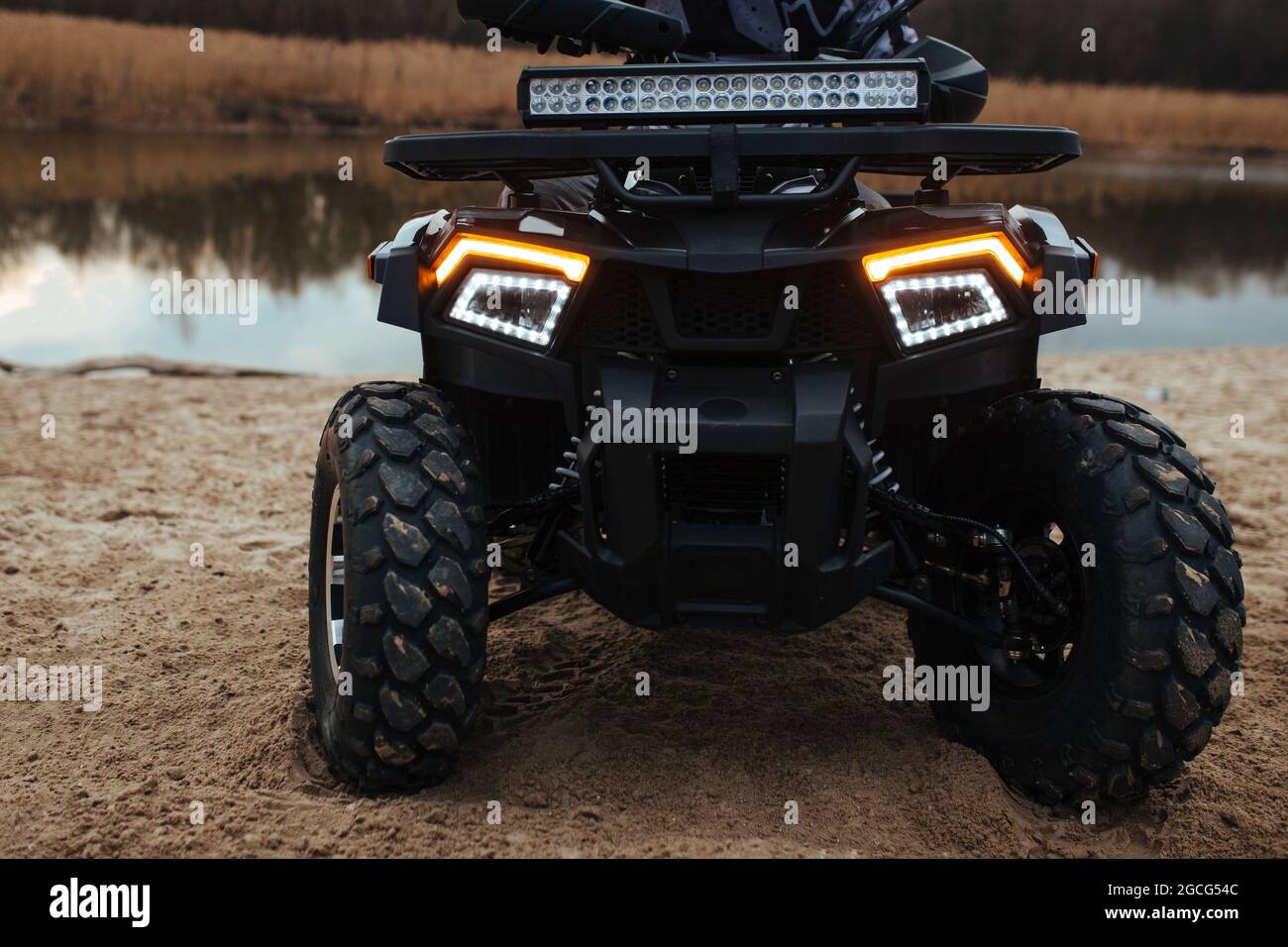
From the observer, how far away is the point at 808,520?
7.22ft

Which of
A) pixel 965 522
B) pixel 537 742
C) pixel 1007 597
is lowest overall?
pixel 537 742

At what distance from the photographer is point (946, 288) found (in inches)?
90.4

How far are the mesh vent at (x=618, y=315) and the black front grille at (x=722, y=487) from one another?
231 mm

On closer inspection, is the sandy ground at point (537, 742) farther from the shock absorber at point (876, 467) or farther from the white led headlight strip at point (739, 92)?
the white led headlight strip at point (739, 92)

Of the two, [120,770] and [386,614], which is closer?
[386,614]

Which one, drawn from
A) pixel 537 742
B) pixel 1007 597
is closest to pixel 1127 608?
pixel 1007 597

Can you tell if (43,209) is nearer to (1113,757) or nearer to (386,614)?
(386,614)

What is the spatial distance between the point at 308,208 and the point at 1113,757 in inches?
329

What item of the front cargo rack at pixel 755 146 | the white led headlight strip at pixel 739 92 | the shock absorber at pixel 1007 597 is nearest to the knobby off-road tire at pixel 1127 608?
the shock absorber at pixel 1007 597

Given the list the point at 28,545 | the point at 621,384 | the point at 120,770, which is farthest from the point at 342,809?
the point at 28,545

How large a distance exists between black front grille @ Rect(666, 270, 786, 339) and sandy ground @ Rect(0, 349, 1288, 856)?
948mm

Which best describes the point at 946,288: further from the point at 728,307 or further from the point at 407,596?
the point at 407,596

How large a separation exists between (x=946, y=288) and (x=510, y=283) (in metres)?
0.84

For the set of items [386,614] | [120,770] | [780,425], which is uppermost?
[780,425]
